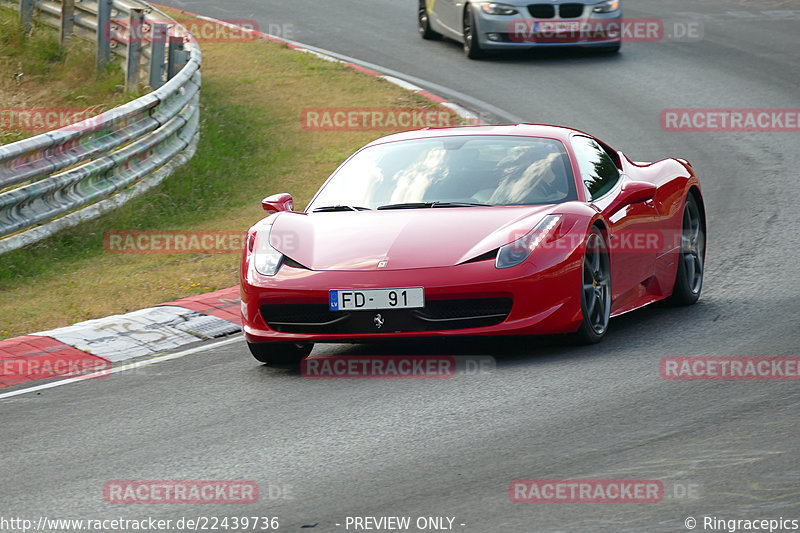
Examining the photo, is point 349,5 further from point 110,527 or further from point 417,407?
point 110,527

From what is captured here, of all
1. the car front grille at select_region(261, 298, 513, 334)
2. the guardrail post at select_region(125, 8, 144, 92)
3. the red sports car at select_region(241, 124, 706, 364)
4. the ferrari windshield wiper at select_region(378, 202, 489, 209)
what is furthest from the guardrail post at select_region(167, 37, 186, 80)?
the car front grille at select_region(261, 298, 513, 334)

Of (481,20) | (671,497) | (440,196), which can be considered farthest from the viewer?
(481,20)

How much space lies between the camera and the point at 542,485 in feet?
16.2

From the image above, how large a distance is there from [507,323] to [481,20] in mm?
13479

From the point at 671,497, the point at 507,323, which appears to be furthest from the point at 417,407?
the point at 671,497

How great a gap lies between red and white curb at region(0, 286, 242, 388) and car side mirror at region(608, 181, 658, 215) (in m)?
2.65

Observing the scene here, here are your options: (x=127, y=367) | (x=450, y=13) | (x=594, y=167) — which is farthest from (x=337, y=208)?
(x=450, y=13)

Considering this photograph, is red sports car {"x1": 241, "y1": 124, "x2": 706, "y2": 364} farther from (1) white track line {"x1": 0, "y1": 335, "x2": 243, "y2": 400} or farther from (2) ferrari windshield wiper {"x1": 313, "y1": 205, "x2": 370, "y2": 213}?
(1) white track line {"x1": 0, "y1": 335, "x2": 243, "y2": 400}

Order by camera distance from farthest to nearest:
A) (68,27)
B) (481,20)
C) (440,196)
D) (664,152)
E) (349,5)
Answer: (349,5)
(481,20)
(68,27)
(664,152)
(440,196)

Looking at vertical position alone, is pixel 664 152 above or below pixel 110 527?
below

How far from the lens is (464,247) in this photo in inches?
280

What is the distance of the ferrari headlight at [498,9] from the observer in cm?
1948

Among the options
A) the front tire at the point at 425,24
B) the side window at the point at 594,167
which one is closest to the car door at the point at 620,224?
the side window at the point at 594,167

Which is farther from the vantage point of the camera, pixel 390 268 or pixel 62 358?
pixel 62 358
